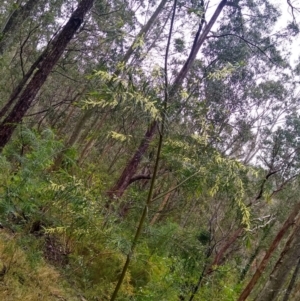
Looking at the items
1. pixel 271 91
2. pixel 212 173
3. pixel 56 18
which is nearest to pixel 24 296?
pixel 212 173

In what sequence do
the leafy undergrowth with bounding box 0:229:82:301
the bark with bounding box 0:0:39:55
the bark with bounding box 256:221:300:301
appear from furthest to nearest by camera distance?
the bark with bounding box 0:0:39:55 < the bark with bounding box 256:221:300:301 < the leafy undergrowth with bounding box 0:229:82:301

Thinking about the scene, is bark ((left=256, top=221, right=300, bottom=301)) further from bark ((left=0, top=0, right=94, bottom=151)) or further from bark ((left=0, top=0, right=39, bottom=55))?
bark ((left=0, top=0, right=39, bottom=55))

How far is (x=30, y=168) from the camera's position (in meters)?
5.80

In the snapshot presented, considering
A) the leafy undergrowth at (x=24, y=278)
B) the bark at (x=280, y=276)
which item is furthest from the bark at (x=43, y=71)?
the bark at (x=280, y=276)

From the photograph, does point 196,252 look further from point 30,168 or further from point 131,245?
point 30,168

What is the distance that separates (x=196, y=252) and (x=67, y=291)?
2540 mm

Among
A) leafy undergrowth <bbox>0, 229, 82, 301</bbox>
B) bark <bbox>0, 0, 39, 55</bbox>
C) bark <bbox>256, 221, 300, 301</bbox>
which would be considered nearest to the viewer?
leafy undergrowth <bbox>0, 229, 82, 301</bbox>

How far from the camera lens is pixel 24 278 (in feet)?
16.7

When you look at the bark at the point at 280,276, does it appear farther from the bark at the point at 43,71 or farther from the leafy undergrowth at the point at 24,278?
the bark at the point at 43,71

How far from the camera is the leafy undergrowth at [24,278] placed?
4670mm

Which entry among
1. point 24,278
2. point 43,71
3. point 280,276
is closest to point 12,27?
point 43,71

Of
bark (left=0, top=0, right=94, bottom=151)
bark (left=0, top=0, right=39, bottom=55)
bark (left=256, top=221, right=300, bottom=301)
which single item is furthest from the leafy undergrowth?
bark (left=0, top=0, right=39, bottom=55)

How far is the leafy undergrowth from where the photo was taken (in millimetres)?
4670

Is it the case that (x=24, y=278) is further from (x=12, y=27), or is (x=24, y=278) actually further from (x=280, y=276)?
(x=12, y=27)
